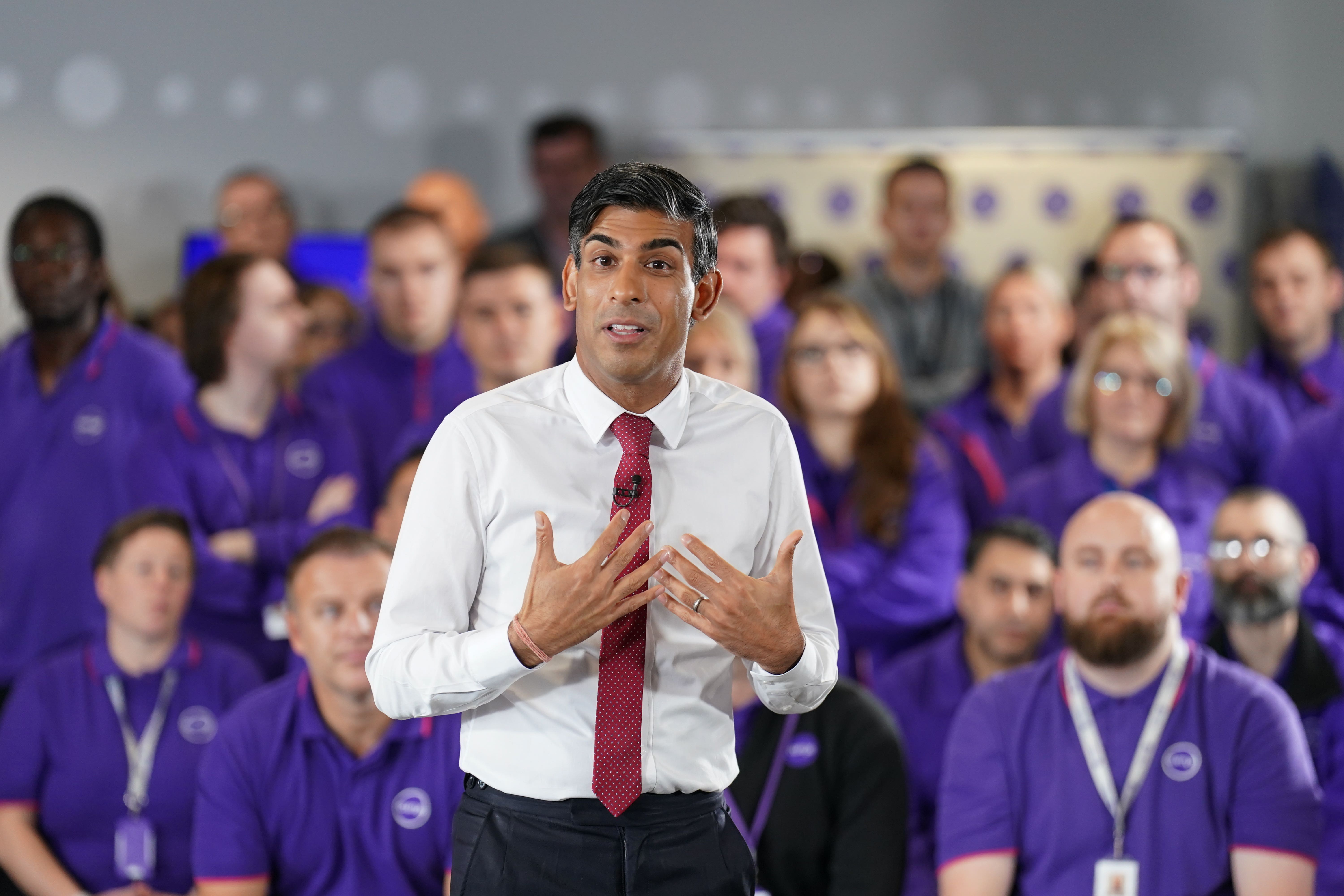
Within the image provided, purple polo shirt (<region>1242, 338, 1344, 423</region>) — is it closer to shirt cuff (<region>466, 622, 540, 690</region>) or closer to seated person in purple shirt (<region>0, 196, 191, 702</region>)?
seated person in purple shirt (<region>0, 196, 191, 702</region>)

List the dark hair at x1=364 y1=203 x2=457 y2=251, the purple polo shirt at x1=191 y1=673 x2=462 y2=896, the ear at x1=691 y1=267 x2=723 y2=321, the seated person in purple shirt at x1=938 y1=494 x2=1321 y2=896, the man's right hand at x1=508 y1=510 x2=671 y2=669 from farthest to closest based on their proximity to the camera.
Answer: the dark hair at x1=364 y1=203 x2=457 y2=251, the purple polo shirt at x1=191 y1=673 x2=462 y2=896, the seated person in purple shirt at x1=938 y1=494 x2=1321 y2=896, the ear at x1=691 y1=267 x2=723 y2=321, the man's right hand at x1=508 y1=510 x2=671 y2=669

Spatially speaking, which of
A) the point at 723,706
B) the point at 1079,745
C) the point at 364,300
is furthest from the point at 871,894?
the point at 364,300

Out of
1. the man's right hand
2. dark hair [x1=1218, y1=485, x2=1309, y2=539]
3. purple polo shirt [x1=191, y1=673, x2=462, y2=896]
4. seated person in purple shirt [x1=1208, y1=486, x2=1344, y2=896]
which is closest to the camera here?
the man's right hand

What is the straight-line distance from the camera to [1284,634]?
3477 millimetres

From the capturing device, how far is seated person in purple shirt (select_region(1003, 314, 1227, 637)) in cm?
378

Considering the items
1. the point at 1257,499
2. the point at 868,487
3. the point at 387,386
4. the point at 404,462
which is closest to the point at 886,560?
the point at 868,487

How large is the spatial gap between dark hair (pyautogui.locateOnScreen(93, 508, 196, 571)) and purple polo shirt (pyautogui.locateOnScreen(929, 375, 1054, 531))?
2032 mm

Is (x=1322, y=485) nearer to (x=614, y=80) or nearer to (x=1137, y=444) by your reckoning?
(x=1137, y=444)

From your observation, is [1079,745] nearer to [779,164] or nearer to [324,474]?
[324,474]

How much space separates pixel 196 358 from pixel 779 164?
3094mm

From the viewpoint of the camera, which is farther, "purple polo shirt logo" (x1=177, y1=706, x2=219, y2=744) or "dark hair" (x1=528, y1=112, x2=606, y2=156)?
"dark hair" (x1=528, y1=112, x2=606, y2=156)

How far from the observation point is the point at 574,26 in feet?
21.2

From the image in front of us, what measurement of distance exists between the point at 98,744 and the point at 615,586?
2.48m

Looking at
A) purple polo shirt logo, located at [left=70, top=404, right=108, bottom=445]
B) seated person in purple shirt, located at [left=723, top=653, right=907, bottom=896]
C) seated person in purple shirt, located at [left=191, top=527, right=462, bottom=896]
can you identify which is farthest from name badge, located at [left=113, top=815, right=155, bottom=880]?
seated person in purple shirt, located at [left=723, top=653, right=907, bottom=896]
